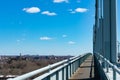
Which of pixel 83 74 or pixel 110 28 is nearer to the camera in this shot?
pixel 110 28

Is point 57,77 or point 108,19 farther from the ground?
point 108,19

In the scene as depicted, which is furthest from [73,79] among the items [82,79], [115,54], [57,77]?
[57,77]

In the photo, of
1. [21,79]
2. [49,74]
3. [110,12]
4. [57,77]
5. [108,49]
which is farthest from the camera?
[108,49]

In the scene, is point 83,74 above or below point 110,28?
below

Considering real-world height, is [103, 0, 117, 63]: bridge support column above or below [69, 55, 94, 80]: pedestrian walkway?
above

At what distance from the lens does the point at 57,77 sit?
15875 millimetres

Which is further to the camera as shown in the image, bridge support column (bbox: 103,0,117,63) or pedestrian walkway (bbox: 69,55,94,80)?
pedestrian walkway (bbox: 69,55,94,80)

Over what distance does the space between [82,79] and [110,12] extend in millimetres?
3834

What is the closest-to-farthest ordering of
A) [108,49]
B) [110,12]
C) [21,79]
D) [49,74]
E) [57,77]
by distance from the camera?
1. [21,79]
2. [49,74]
3. [57,77]
4. [110,12]
5. [108,49]

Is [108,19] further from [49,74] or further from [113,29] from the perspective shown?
[49,74]

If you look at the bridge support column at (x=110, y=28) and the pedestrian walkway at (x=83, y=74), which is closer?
the bridge support column at (x=110, y=28)

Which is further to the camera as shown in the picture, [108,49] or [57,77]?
[108,49]

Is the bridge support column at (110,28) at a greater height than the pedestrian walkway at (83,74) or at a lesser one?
greater

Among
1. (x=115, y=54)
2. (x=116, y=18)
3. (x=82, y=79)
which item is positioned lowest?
(x=82, y=79)
